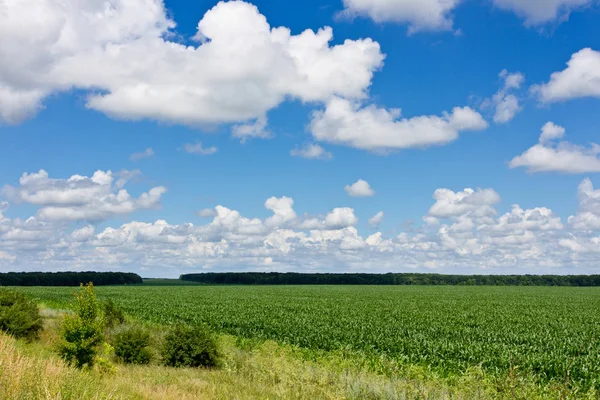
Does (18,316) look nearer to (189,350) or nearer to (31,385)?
(189,350)

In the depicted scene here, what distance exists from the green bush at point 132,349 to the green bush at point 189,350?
3.22 ft

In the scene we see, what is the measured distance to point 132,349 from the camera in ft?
70.0

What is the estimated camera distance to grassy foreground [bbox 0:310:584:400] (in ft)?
32.1

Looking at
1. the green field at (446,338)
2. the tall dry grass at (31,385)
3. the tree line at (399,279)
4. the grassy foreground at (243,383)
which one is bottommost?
the tree line at (399,279)

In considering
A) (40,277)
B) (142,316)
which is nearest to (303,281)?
(40,277)

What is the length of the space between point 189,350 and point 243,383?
5611 millimetres

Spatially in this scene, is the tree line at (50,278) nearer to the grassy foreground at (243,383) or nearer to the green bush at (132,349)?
the green bush at (132,349)

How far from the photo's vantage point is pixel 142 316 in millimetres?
39625

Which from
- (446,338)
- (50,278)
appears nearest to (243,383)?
(446,338)

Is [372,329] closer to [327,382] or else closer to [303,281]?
[327,382]

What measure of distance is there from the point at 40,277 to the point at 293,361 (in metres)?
133

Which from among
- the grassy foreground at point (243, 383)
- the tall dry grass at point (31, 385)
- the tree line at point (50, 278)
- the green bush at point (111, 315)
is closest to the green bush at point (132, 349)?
the grassy foreground at point (243, 383)

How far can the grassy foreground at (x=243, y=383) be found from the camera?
980 centimetres

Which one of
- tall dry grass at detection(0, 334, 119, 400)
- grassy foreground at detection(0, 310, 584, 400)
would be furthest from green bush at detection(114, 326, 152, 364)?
tall dry grass at detection(0, 334, 119, 400)
